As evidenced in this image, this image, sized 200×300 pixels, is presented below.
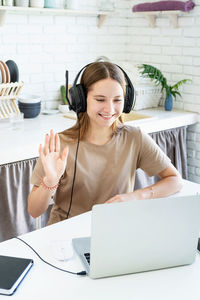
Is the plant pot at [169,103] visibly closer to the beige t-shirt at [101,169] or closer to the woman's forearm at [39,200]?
the beige t-shirt at [101,169]

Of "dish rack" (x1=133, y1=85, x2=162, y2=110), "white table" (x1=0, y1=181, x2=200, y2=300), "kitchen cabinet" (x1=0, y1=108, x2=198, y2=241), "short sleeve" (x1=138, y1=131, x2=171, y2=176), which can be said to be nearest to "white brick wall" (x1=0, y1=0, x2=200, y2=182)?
"dish rack" (x1=133, y1=85, x2=162, y2=110)

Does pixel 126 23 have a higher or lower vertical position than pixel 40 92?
higher

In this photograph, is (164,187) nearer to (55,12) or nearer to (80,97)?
(80,97)

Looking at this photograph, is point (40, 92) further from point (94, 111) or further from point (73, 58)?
point (94, 111)

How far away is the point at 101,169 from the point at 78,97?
0.30 metres

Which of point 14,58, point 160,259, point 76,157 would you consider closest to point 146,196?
point 76,157

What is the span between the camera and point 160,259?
1142mm

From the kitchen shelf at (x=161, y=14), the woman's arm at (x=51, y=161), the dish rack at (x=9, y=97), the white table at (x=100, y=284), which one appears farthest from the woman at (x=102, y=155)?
the kitchen shelf at (x=161, y=14)

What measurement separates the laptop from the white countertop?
3.71 feet

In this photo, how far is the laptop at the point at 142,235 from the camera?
1.04 metres

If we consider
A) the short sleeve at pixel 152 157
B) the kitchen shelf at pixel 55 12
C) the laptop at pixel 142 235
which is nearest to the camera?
the laptop at pixel 142 235

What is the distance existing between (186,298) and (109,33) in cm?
271

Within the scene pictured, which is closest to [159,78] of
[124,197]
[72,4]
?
[72,4]

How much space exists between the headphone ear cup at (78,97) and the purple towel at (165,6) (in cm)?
165
